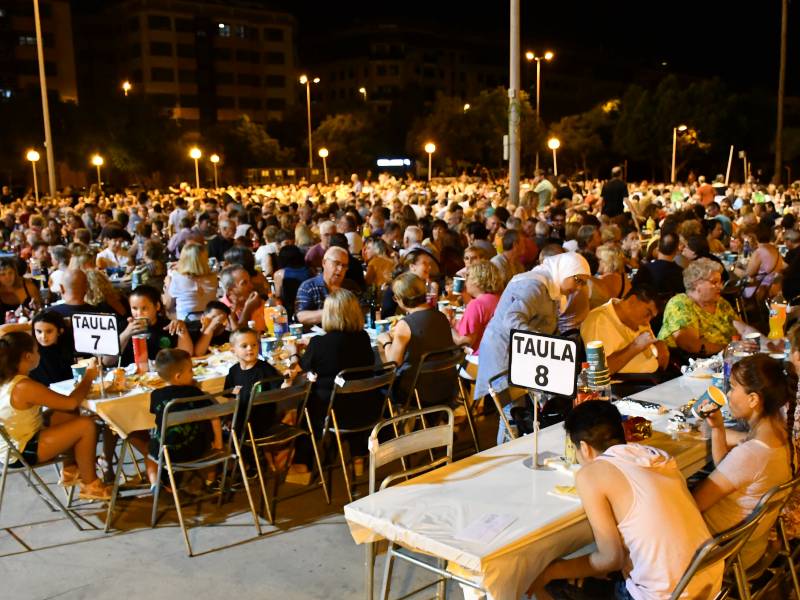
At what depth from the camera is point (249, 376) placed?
5.52m

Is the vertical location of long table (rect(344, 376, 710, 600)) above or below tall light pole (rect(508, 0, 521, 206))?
below

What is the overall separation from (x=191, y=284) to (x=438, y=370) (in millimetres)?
3345

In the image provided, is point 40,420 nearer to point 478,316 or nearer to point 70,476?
point 70,476

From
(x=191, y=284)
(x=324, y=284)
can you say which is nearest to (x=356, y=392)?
(x=324, y=284)

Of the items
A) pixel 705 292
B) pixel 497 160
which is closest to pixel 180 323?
pixel 705 292

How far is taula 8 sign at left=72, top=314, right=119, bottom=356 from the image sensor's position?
17.7 ft

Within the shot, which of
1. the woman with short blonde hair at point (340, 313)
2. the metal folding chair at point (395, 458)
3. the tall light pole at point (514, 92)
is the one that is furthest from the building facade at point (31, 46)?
the metal folding chair at point (395, 458)

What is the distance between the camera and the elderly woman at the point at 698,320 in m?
6.45

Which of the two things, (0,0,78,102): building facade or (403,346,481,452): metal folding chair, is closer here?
(403,346,481,452): metal folding chair

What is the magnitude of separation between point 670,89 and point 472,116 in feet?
39.6

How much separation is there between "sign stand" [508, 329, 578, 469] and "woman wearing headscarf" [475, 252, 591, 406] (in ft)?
4.32

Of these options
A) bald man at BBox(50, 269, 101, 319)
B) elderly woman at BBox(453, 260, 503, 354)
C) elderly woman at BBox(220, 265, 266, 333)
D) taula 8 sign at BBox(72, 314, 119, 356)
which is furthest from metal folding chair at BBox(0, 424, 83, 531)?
elderly woman at BBox(453, 260, 503, 354)

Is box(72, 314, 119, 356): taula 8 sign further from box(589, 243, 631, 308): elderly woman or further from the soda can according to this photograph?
box(589, 243, 631, 308): elderly woman

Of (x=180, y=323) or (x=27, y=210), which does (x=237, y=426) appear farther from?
(x=27, y=210)
